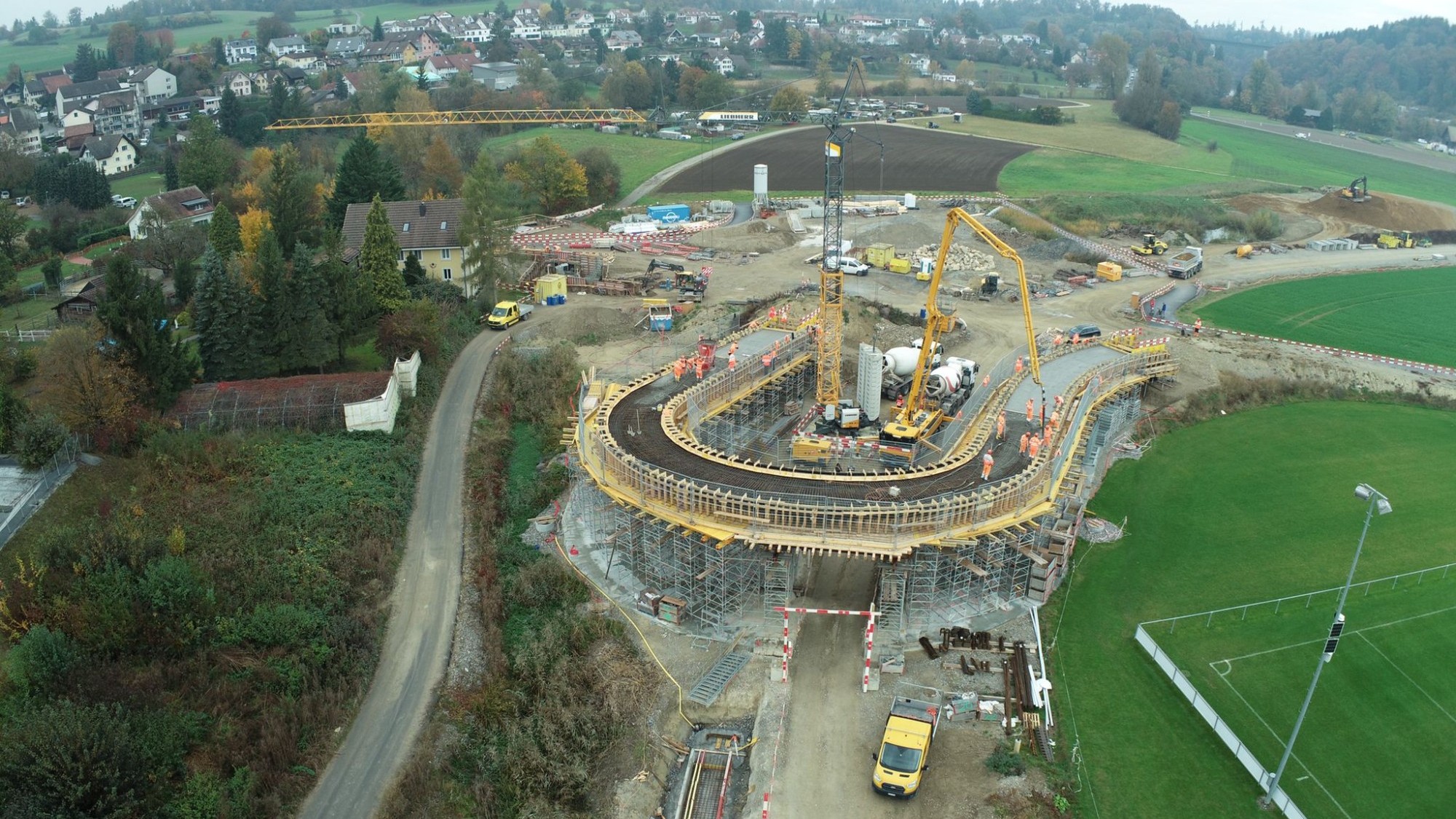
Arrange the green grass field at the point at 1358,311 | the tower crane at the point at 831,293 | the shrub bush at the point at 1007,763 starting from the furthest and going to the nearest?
1. the green grass field at the point at 1358,311
2. the tower crane at the point at 831,293
3. the shrub bush at the point at 1007,763

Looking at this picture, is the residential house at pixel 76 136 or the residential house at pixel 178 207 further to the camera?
the residential house at pixel 76 136

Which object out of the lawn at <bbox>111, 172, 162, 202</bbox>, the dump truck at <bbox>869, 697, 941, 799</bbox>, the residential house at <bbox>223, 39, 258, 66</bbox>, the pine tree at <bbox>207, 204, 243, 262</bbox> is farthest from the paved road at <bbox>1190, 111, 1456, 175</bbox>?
the residential house at <bbox>223, 39, 258, 66</bbox>

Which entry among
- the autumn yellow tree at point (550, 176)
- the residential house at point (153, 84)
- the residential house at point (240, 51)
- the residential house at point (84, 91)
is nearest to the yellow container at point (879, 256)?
the autumn yellow tree at point (550, 176)

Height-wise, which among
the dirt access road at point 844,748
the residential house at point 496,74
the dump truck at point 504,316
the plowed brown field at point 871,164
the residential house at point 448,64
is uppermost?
the residential house at point 448,64

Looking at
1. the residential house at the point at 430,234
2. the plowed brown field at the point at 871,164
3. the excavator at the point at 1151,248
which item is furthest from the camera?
the plowed brown field at the point at 871,164

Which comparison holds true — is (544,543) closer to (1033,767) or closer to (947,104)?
(1033,767)

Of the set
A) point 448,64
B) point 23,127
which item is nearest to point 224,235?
point 23,127

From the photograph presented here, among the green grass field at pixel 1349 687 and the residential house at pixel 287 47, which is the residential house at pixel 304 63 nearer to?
the residential house at pixel 287 47
